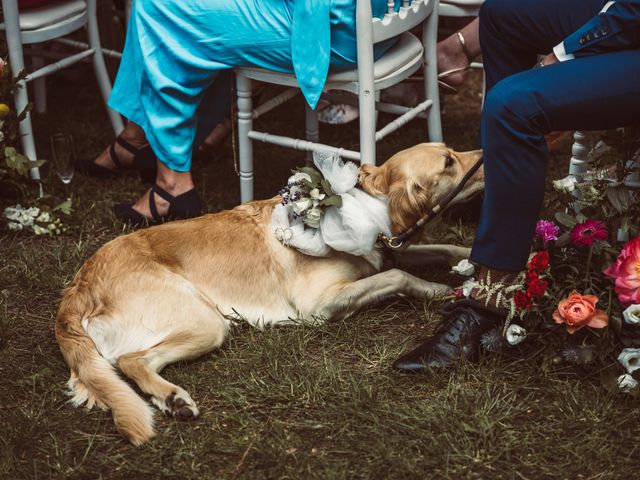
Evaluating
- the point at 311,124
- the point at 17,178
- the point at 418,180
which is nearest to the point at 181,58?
the point at 311,124

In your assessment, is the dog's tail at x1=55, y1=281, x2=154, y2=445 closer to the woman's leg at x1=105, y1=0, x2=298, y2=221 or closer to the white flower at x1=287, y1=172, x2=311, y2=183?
the white flower at x1=287, y1=172, x2=311, y2=183

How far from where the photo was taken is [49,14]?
4.01 meters

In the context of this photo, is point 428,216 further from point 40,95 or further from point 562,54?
point 40,95

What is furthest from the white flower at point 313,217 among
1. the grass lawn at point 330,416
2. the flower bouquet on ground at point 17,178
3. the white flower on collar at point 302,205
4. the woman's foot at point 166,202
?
the flower bouquet on ground at point 17,178

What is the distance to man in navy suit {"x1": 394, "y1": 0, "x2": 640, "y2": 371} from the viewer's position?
240 centimetres

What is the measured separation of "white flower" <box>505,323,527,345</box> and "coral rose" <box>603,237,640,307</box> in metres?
0.32

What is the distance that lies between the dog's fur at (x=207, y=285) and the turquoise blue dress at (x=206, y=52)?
585 mm

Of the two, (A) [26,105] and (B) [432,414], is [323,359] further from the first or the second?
(A) [26,105]

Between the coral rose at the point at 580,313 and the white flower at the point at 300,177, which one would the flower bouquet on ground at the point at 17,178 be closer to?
the white flower at the point at 300,177

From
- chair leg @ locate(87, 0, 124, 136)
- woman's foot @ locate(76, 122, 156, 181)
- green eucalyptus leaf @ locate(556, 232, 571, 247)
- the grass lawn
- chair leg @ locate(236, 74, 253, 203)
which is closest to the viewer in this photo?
the grass lawn

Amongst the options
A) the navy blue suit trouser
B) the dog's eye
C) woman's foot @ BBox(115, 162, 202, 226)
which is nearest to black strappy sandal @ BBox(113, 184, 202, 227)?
woman's foot @ BBox(115, 162, 202, 226)

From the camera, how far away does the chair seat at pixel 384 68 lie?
3.36 m

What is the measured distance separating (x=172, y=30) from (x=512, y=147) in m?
1.74

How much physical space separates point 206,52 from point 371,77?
2.46 feet
